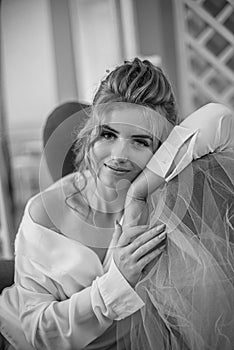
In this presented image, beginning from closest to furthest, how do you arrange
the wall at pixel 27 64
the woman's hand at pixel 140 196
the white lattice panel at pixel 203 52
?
the woman's hand at pixel 140 196, the white lattice panel at pixel 203 52, the wall at pixel 27 64

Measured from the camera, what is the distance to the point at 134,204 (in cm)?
122

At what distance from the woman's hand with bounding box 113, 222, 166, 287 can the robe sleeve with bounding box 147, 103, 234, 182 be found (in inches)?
4.6

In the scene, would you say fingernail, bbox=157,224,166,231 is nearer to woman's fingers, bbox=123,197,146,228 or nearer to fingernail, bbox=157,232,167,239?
fingernail, bbox=157,232,167,239

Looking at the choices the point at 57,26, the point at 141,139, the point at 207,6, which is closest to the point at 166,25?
the point at 207,6

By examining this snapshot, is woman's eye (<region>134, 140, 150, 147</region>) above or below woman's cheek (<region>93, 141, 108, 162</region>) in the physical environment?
above

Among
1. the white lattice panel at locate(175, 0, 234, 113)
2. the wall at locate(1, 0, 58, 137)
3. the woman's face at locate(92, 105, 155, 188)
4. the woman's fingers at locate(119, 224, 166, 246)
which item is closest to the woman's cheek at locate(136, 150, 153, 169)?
the woman's face at locate(92, 105, 155, 188)

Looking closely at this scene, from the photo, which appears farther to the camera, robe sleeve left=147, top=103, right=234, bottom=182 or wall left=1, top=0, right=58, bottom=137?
wall left=1, top=0, right=58, bottom=137

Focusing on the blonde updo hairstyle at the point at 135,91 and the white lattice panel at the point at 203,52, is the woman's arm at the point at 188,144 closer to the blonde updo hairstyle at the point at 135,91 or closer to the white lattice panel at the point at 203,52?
the blonde updo hairstyle at the point at 135,91

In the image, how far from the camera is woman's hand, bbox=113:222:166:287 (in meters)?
1.08

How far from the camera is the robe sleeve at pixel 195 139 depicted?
1.12 meters

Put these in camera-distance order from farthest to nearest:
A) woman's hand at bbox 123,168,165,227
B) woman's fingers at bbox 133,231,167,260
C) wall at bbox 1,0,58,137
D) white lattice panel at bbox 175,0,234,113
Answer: wall at bbox 1,0,58,137
white lattice panel at bbox 175,0,234,113
woman's hand at bbox 123,168,165,227
woman's fingers at bbox 133,231,167,260

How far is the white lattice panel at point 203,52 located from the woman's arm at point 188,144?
250cm

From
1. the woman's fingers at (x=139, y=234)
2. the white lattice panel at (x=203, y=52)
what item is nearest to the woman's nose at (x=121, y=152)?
the woman's fingers at (x=139, y=234)

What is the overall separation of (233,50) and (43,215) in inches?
102
